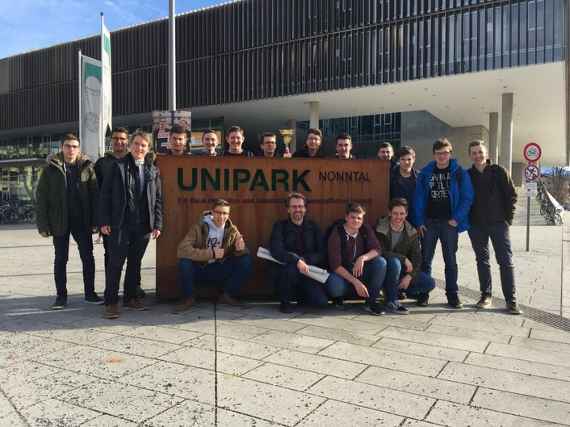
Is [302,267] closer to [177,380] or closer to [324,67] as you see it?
[177,380]

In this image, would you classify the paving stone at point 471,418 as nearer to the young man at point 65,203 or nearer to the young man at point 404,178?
the young man at point 404,178

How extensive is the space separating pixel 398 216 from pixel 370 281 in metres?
0.81

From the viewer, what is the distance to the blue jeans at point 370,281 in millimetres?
5512

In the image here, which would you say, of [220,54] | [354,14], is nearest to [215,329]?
[354,14]

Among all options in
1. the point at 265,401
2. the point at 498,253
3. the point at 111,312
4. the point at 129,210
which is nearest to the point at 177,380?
the point at 265,401

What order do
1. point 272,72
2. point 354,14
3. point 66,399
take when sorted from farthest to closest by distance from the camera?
point 272,72
point 354,14
point 66,399

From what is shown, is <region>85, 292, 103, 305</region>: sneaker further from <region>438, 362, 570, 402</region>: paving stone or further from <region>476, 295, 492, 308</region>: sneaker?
<region>476, 295, 492, 308</region>: sneaker

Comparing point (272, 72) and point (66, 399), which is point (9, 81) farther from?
point (66, 399)

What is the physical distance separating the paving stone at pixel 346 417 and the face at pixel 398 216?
3009 millimetres

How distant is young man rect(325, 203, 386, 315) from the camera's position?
5504 millimetres

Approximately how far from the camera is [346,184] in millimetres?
6371

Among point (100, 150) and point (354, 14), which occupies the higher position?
point (354, 14)

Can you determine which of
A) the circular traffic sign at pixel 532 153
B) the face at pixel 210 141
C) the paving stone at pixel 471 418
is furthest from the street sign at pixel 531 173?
the paving stone at pixel 471 418

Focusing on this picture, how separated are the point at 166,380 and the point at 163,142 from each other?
738cm
